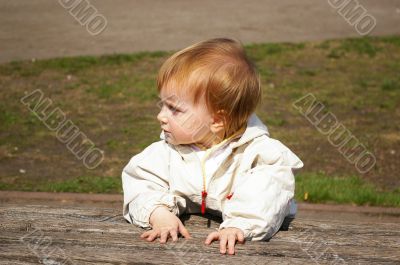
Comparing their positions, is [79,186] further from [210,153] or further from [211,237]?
[211,237]

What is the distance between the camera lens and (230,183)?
8.57 ft

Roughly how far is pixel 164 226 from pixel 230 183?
13.4 inches

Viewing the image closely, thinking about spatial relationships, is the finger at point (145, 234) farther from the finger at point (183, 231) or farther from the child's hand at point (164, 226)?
the finger at point (183, 231)

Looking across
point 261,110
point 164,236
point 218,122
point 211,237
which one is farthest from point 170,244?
point 261,110

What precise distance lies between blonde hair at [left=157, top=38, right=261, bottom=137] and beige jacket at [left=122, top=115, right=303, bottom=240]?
0.35 feet

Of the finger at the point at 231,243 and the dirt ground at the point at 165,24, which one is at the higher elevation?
the dirt ground at the point at 165,24

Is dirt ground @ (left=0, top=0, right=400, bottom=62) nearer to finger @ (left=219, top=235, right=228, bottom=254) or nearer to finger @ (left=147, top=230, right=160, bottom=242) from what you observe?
finger @ (left=147, top=230, right=160, bottom=242)

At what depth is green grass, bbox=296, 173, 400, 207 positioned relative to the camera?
5.04 meters

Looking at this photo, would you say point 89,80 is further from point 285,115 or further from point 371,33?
point 371,33

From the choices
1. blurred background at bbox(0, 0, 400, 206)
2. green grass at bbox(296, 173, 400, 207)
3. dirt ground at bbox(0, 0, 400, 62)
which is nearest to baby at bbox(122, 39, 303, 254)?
green grass at bbox(296, 173, 400, 207)

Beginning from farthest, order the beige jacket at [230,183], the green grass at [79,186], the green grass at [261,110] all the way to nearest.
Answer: the green grass at [261,110] → the green grass at [79,186] → the beige jacket at [230,183]

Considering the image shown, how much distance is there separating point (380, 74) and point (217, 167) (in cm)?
634

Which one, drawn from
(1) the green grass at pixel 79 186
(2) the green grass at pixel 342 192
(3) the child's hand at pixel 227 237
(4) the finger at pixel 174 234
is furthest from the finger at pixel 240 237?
(1) the green grass at pixel 79 186

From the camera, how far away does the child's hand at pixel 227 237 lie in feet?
7.36
